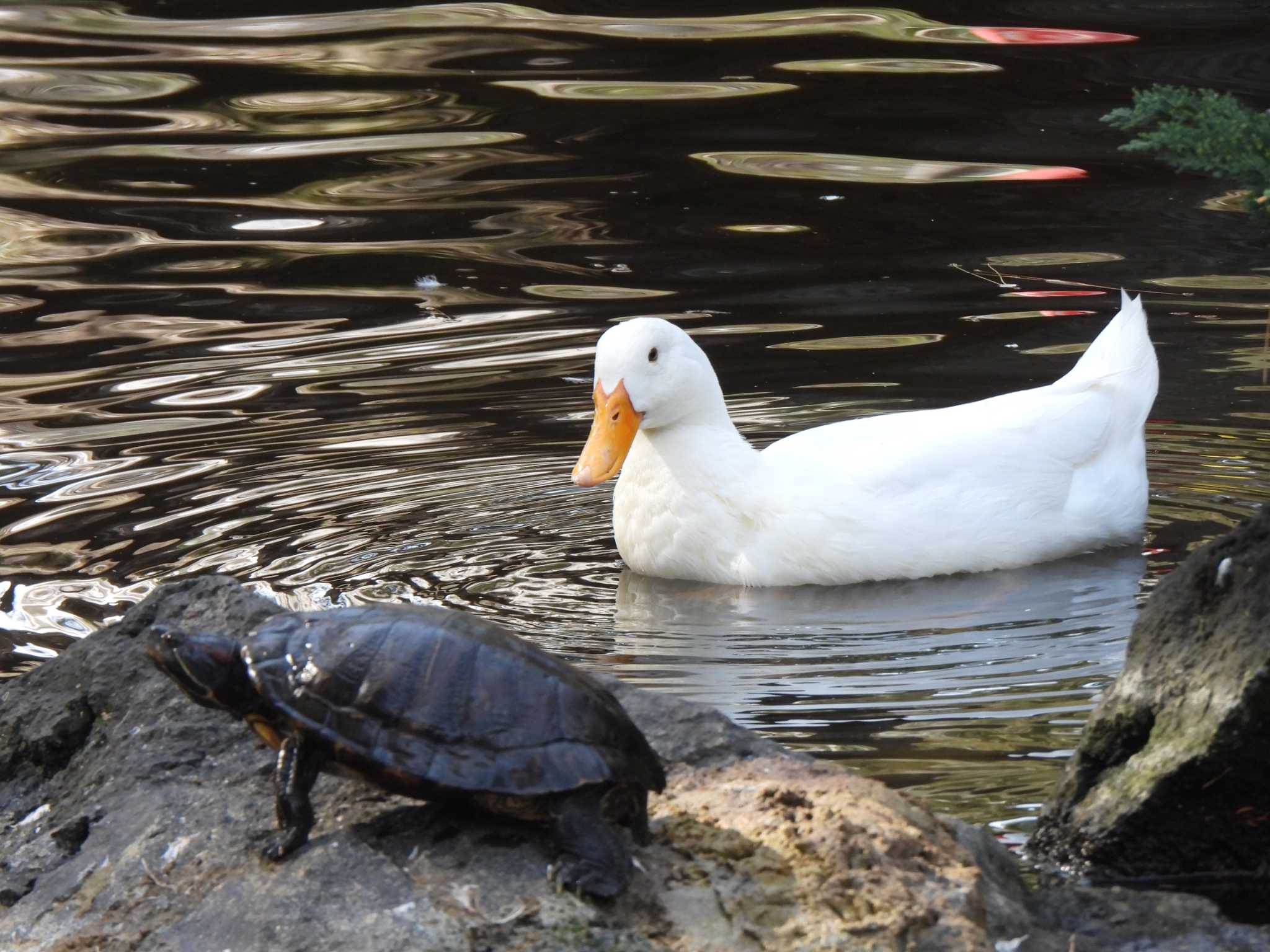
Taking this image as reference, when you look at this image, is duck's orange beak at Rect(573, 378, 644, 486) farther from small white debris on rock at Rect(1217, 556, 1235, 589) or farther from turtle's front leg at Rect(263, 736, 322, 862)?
turtle's front leg at Rect(263, 736, 322, 862)

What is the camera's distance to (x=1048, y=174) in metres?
12.7

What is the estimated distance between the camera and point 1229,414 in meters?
8.20

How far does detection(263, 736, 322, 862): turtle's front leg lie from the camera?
3.47 meters

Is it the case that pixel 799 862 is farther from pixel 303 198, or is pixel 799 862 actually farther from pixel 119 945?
pixel 303 198

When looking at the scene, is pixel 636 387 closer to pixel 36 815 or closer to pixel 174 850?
pixel 36 815

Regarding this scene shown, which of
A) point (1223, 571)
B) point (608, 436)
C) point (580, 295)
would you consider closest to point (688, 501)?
point (608, 436)

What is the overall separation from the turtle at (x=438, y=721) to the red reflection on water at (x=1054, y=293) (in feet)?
23.5

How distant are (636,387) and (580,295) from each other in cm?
406

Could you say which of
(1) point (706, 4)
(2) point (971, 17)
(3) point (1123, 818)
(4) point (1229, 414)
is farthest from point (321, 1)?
(3) point (1123, 818)

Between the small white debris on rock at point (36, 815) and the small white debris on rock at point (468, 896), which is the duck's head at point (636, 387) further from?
the small white debris on rock at point (468, 896)

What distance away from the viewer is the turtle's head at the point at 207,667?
3.47 metres

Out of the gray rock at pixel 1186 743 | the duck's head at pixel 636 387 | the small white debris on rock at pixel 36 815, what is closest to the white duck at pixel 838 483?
the duck's head at pixel 636 387

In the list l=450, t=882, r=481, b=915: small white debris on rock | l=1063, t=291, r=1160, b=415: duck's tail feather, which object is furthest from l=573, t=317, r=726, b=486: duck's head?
l=450, t=882, r=481, b=915: small white debris on rock

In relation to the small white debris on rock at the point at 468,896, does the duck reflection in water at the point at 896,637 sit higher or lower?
lower
